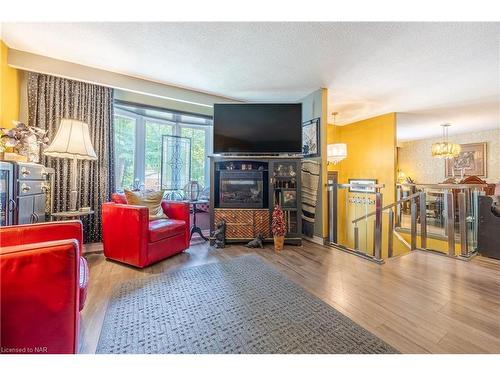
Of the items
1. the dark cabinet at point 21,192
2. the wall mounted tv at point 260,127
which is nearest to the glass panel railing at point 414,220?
the wall mounted tv at point 260,127

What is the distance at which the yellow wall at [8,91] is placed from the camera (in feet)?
6.81

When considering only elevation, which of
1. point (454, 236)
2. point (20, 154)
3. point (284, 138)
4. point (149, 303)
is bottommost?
point (149, 303)

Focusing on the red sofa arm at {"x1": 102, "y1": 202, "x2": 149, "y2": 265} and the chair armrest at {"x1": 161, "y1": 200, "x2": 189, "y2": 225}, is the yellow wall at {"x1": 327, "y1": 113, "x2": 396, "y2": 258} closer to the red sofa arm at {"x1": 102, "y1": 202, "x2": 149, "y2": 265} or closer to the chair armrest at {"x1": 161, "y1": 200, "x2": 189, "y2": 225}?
the chair armrest at {"x1": 161, "y1": 200, "x2": 189, "y2": 225}

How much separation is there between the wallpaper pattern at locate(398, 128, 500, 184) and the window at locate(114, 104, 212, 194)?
6675 millimetres

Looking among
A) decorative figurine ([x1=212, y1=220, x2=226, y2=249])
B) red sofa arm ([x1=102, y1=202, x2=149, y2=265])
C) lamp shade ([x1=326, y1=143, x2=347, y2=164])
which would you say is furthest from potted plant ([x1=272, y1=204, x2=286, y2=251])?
red sofa arm ([x1=102, y1=202, x2=149, y2=265])

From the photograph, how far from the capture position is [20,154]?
186 centimetres

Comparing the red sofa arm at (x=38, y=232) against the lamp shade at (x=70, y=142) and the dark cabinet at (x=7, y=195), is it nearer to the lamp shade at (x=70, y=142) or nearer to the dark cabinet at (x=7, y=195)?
the dark cabinet at (x=7, y=195)

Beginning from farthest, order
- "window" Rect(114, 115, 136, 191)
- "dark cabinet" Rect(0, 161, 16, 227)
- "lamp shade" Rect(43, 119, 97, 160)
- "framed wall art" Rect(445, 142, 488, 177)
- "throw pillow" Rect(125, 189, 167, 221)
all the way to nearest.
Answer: "framed wall art" Rect(445, 142, 488, 177) < "window" Rect(114, 115, 136, 191) < "throw pillow" Rect(125, 189, 167, 221) < "lamp shade" Rect(43, 119, 97, 160) < "dark cabinet" Rect(0, 161, 16, 227)

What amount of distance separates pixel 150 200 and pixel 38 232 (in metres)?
1.29

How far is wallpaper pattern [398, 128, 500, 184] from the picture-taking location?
529cm
